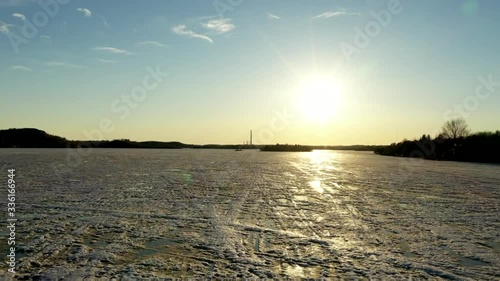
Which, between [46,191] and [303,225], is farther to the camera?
[46,191]

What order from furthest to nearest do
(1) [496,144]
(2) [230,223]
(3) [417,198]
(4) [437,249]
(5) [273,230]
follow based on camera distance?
1. (1) [496,144]
2. (3) [417,198]
3. (2) [230,223]
4. (5) [273,230]
5. (4) [437,249]

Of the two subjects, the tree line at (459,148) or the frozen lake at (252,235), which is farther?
the tree line at (459,148)

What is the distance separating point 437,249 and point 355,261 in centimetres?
179

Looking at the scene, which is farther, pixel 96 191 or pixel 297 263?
pixel 96 191

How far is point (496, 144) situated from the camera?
48.8 metres

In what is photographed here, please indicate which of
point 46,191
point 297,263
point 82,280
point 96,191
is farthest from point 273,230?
point 46,191

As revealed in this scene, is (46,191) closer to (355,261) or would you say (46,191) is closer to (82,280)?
(82,280)

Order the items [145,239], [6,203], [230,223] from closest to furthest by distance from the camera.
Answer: [145,239], [230,223], [6,203]

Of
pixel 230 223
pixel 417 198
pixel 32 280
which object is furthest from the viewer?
pixel 417 198

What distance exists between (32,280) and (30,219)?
4.39m

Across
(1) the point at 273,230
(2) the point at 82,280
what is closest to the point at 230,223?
(1) the point at 273,230

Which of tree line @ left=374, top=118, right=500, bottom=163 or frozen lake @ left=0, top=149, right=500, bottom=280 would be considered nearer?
frozen lake @ left=0, top=149, right=500, bottom=280

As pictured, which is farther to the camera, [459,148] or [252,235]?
[459,148]

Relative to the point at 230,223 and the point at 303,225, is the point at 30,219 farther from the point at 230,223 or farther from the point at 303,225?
the point at 303,225
